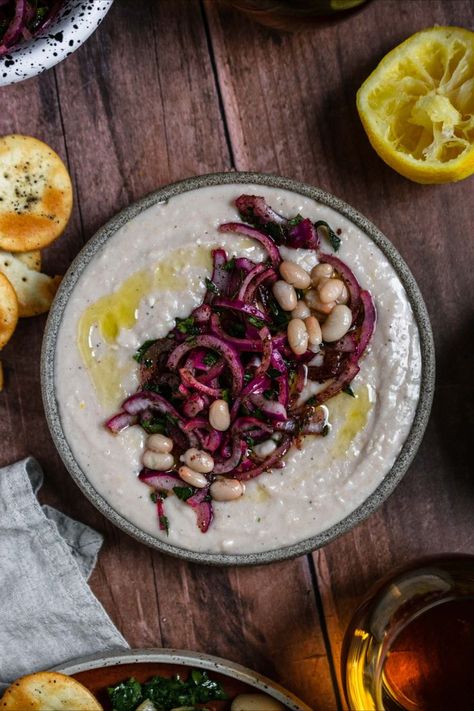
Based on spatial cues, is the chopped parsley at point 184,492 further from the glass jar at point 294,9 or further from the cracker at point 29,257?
the glass jar at point 294,9

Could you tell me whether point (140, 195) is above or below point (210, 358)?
above

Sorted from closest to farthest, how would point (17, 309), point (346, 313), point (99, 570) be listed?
point (346, 313), point (17, 309), point (99, 570)

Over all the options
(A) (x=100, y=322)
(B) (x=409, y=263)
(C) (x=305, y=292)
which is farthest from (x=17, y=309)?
(B) (x=409, y=263)

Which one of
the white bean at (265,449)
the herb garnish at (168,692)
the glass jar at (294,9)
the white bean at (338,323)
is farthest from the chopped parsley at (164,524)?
the glass jar at (294,9)

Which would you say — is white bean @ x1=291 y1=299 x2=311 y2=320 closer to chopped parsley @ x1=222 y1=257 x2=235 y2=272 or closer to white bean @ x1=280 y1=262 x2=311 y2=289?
white bean @ x1=280 y1=262 x2=311 y2=289

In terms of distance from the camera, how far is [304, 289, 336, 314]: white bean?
1.91 m

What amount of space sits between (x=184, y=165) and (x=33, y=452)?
0.71 metres

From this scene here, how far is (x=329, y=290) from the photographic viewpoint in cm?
188

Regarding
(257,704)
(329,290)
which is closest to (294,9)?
(329,290)

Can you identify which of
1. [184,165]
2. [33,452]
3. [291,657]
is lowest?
[291,657]

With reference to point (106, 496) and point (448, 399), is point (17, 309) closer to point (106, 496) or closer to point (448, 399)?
point (106, 496)

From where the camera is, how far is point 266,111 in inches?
85.9

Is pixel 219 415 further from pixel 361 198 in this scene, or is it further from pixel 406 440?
pixel 361 198

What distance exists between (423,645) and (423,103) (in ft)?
3.54
